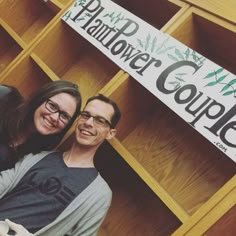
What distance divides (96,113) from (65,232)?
18.2 inches

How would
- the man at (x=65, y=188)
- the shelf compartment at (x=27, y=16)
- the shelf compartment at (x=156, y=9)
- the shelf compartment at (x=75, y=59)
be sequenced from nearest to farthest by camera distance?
A: the man at (x=65, y=188) < the shelf compartment at (x=156, y=9) < the shelf compartment at (x=75, y=59) < the shelf compartment at (x=27, y=16)

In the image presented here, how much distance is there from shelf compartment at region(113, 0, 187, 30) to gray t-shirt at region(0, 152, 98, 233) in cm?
80

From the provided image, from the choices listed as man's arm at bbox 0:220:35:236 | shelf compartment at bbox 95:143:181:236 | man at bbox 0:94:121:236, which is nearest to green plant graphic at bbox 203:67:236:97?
man at bbox 0:94:121:236

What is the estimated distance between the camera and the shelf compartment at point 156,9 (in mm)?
1636

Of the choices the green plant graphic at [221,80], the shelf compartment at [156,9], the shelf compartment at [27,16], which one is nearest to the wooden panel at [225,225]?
the green plant graphic at [221,80]

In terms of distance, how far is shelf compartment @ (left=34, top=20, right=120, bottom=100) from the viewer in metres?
1.92

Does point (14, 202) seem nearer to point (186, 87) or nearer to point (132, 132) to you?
point (132, 132)

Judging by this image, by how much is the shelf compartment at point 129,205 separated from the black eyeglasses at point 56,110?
0.74 ft

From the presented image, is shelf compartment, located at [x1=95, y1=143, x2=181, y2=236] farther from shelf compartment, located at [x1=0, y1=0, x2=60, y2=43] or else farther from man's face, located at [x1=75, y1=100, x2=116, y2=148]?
shelf compartment, located at [x1=0, y1=0, x2=60, y2=43]

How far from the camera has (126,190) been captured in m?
1.66

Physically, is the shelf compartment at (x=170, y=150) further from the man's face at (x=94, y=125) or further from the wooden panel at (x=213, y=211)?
the wooden panel at (x=213, y=211)

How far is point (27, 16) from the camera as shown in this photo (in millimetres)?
2406

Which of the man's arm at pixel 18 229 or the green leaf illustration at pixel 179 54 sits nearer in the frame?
the man's arm at pixel 18 229

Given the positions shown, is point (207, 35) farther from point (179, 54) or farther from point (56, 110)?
point (56, 110)
